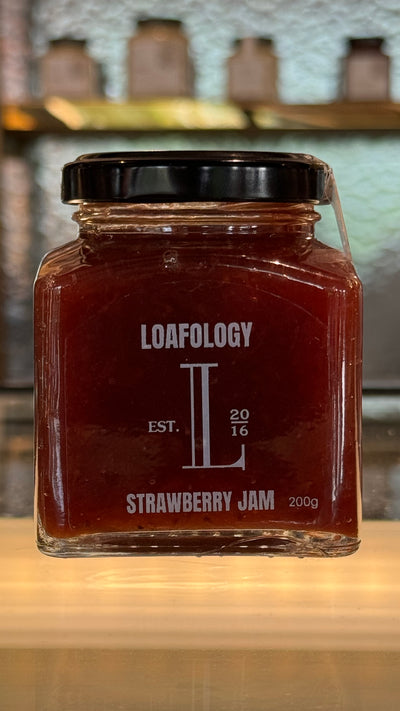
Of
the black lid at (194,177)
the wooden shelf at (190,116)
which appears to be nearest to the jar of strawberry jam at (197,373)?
the black lid at (194,177)

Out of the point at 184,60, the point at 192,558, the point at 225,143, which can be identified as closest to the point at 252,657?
the point at 192,558

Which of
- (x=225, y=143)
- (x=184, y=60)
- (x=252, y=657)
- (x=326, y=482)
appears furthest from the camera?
(x=225, y=143)

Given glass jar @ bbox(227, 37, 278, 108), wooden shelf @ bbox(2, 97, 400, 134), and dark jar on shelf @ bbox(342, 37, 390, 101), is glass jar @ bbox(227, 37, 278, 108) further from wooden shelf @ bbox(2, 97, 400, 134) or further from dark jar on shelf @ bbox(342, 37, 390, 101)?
dark jar on shelf @ bbox(342, 37, 390, 101)

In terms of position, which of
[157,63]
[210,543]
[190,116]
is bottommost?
[210,543]

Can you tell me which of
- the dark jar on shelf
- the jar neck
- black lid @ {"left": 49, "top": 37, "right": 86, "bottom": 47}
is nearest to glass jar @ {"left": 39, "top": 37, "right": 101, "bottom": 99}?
black lid @ {"left": 49, "top": 37, "right": 86, "bottom": 47}

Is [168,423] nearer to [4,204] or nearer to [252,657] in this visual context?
[252,657]

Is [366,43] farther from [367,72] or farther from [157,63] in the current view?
[157,63]

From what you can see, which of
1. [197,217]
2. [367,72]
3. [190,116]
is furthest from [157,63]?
[197,217]

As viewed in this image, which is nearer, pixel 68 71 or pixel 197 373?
pixel 197 373
